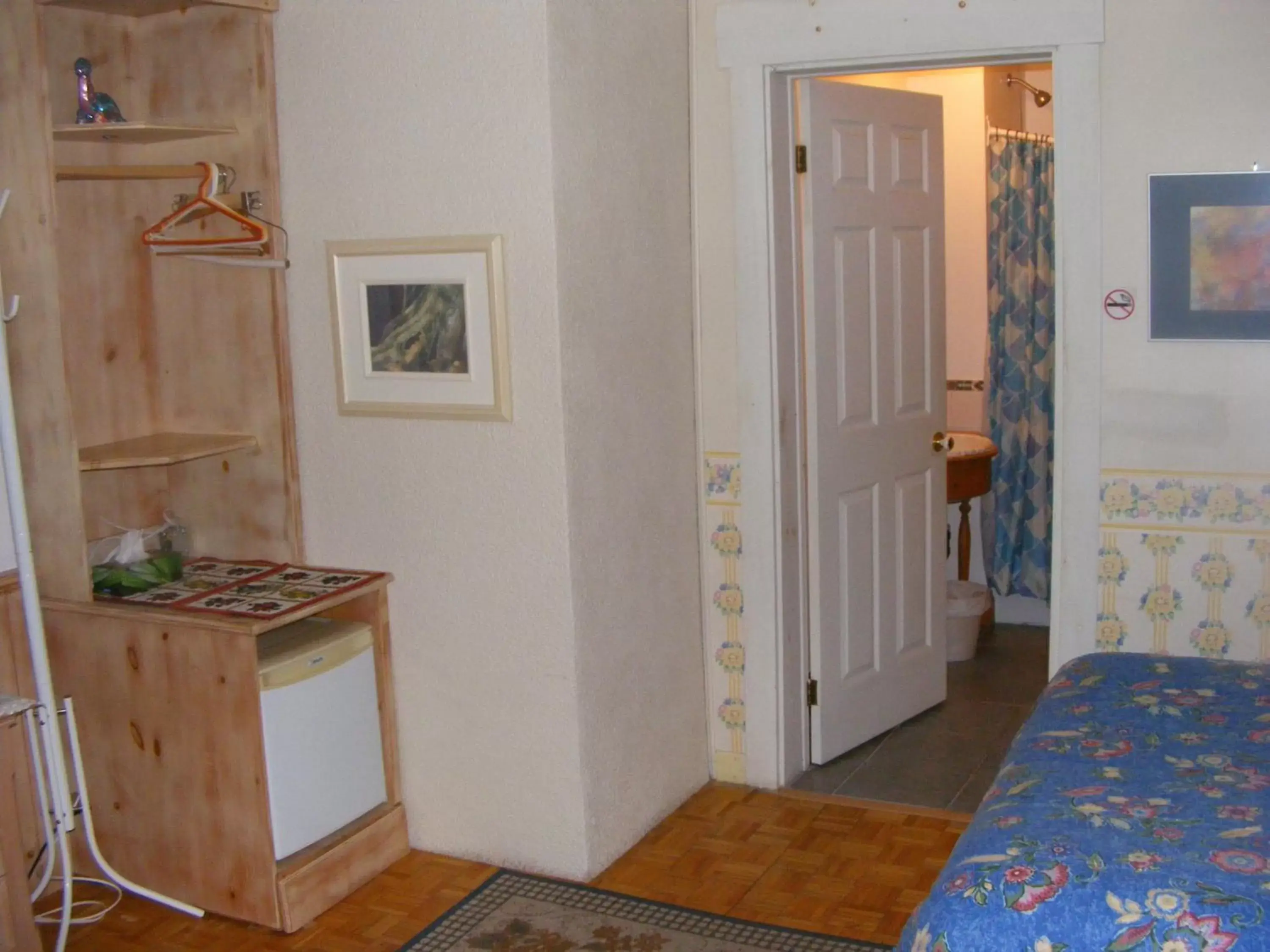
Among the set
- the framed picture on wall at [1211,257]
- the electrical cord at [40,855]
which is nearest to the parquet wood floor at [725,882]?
the electrical cord at [40,855]

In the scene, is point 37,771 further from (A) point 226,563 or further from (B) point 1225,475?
(B) point 1225,475

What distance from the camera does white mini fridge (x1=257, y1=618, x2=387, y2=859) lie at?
3137 mm

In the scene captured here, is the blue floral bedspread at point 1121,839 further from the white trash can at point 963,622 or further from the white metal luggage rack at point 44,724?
the white trash can at point 963,622

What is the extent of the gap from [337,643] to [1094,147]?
86.2 inches

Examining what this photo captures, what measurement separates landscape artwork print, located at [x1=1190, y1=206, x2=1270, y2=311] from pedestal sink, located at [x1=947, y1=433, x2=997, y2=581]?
5.03ft

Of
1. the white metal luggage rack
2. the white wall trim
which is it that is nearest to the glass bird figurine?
the white metal luggage rack

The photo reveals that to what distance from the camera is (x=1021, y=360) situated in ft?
16.8

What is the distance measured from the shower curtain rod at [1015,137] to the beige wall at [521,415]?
5.91ft

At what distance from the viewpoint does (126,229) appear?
11.8 feet

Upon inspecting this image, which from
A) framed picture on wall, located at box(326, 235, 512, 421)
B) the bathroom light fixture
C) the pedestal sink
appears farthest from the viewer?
the bathroom light fixture

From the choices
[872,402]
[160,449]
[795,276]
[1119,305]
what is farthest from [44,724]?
[1119,305]

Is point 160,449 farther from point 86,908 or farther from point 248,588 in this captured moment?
point 86,908

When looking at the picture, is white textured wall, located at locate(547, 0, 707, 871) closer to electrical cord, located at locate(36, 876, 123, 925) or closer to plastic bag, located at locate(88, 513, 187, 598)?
plastic bag, located at locate(88, 513, 187, 598)

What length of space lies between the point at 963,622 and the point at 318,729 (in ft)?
8.70
